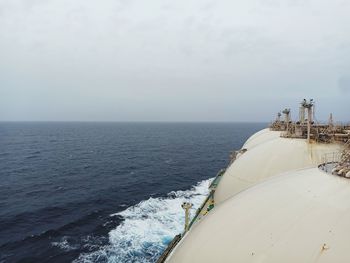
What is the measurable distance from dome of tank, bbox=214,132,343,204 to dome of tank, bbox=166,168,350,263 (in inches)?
321

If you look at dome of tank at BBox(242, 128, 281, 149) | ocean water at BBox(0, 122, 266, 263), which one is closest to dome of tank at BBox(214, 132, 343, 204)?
dome of tank at BBox(242, 128, 281, 149)

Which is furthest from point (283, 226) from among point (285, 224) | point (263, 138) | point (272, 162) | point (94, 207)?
point (94, 207)

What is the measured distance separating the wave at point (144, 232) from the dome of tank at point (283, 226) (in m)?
18.8

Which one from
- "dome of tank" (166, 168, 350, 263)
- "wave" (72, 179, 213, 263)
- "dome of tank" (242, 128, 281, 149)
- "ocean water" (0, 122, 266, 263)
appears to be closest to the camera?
"dome of tank" (166, 168, 350, 263)

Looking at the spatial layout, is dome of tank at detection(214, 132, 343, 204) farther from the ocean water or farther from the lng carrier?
the ocean water

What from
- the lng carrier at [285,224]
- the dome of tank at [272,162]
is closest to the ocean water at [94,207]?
the dome of tank at [272,162]

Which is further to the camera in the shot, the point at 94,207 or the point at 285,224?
the point at 94,207

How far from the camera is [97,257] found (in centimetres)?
2762

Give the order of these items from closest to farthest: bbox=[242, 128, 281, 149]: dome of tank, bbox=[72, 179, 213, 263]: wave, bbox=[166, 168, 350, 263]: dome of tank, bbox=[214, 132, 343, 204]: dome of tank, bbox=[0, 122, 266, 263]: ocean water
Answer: bbox=[166, 168, 350, 263]: dome of tank
bbox=[214, 132, 343, 204]: dome of tank
bbox=[72, 179, 213, 263]: wave
bbox=[0, 122, 266, 263]: ocean water
bbox=[242, 128, 281, 149]: dome of tank

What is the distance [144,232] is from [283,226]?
2617 centimetres

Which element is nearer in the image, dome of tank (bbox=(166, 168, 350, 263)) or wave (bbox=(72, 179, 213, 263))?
dome of tank (bbox=(166, 168, 350, 263))

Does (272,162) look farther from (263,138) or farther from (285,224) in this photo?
(263,138)

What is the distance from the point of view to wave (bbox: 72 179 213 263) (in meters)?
27.5

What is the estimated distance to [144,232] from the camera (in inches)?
1256
